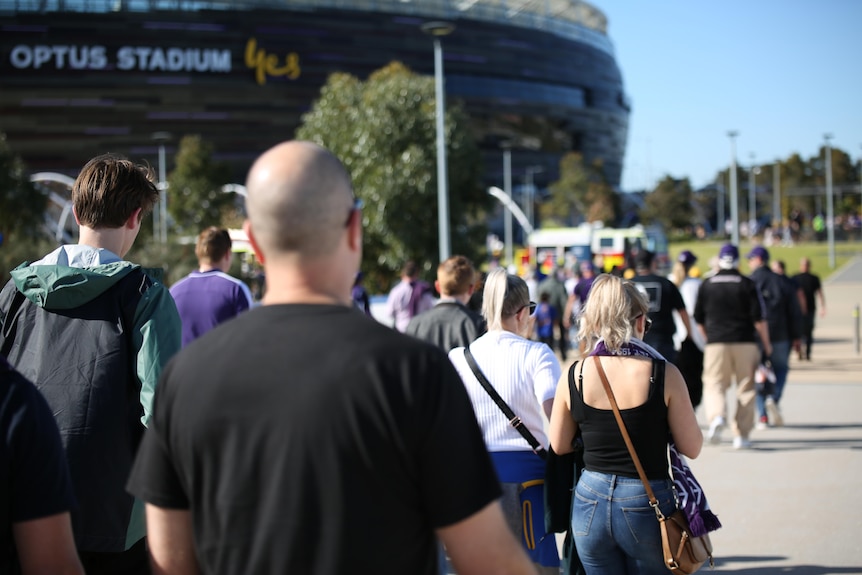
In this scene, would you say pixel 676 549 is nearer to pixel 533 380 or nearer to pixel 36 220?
pixel 533 380

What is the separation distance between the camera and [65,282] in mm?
3203

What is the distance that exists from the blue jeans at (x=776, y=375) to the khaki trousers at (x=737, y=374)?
4.14 feet

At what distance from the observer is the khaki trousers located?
31.8 feet

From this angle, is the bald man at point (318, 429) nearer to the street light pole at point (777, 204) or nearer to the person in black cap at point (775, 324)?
the person in black cap at point (775, 324)

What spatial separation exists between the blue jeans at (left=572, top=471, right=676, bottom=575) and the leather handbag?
1.6 inches

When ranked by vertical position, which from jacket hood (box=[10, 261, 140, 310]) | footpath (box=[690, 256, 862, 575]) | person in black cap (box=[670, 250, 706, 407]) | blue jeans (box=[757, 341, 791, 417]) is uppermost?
jacket hood (box=[10, 261, 140, 310])

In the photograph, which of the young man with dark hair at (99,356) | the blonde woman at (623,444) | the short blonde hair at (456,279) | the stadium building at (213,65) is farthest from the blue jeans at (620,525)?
the stadium building at (213,65)

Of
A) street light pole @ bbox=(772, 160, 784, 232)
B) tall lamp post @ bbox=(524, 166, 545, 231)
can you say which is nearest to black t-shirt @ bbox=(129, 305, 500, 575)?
tall lamp post @ bbox=(524, 166, 545, 231)

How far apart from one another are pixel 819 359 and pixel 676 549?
15.3 m

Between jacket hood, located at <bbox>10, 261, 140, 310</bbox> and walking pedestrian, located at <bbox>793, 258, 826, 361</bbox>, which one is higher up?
jacket hood, located at <bbox>10, 261, 140, 310</bbox>

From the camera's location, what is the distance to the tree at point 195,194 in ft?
165

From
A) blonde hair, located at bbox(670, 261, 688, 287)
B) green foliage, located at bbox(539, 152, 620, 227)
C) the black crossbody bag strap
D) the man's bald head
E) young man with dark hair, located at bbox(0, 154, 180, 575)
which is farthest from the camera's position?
green foliage, located at bbox(539, 152, 620, 227)

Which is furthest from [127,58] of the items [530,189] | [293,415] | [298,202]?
[293,415]

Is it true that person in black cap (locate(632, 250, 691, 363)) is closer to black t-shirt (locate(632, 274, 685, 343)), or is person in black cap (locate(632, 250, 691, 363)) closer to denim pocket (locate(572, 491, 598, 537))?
black t-shirt (locate(632, 274, 685, 343))
